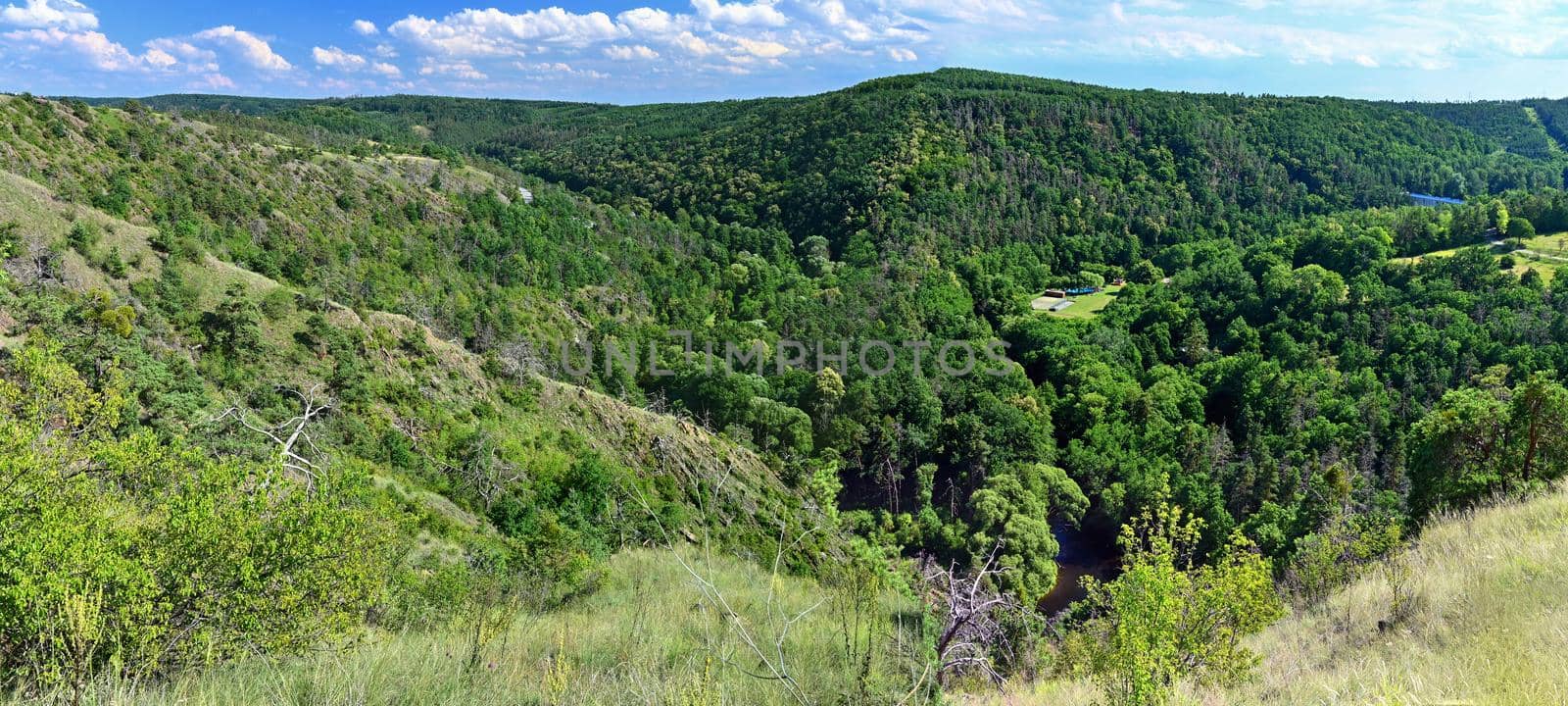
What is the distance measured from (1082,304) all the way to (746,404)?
147 feet

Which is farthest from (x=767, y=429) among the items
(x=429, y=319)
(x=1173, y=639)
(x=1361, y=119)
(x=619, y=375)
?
(x=1361, y=119)

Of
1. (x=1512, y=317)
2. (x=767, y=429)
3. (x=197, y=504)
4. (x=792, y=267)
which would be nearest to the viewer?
(x=197, y=504)

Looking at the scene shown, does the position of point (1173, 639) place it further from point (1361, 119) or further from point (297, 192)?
point (1361, 119)

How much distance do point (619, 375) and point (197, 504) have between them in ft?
138

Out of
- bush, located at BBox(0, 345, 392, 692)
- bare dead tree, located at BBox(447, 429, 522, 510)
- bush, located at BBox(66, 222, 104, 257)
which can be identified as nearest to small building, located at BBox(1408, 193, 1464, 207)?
bare dead tree, located at BBox(447, 429, 522, 510)

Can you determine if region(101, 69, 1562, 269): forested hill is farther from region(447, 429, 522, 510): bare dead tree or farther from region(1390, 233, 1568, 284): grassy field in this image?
region(447, 429, 522, 510): bare dead tree

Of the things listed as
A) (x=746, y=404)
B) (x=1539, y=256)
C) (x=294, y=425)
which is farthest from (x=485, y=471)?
(x=1539, y=256)

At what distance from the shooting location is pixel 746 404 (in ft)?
144

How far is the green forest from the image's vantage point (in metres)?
7.03

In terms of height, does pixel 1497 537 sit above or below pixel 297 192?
below

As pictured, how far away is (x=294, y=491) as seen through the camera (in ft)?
27.7

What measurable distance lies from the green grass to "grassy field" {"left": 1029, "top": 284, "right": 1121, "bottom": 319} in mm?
65247

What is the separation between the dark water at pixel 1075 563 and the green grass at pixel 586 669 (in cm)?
2772

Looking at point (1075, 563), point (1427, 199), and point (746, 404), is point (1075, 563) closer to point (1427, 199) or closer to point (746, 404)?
point (746, 404)
